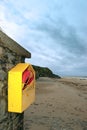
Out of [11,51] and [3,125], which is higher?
[11,51]

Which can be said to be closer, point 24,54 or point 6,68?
point 6,68

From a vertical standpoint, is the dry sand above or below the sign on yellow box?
below

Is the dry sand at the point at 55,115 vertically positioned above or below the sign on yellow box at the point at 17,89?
below

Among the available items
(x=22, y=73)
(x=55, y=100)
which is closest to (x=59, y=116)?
(x=55, y=100)

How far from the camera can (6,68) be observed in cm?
483

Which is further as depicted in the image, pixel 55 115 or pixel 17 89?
pixel 55 115

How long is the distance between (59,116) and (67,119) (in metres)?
0.48

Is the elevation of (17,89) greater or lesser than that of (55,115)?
greater

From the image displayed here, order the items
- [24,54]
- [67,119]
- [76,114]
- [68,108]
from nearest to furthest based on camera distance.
Result: [24,54] < [67,119] < [76,114] < [68,108]

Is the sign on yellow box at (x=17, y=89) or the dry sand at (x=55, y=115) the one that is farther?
the dry sand at (x=55, y=115)

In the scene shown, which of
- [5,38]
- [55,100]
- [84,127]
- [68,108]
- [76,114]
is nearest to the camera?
[5,38]

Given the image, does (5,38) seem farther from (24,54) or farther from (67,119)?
(67,119)

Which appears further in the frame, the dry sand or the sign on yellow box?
the dry sand

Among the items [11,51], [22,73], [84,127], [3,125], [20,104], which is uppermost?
[11,51]
